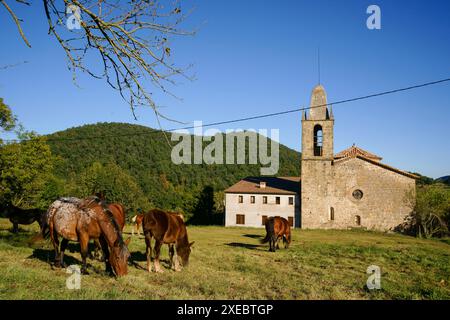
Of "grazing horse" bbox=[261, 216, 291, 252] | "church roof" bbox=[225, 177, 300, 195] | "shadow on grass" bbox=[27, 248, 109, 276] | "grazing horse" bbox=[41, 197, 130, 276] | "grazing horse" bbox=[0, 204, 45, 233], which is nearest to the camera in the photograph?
"grazing horse" bbox=[41, 197, 130, 276]

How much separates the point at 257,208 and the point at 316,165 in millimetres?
9290

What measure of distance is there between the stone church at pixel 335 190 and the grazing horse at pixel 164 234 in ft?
107

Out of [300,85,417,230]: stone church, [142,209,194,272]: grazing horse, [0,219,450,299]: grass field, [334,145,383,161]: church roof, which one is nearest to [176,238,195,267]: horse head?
[142,209,194,272]: grazing horse

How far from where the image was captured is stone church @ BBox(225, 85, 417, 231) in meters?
39.6

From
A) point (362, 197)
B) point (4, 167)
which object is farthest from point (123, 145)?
point (362, 197)

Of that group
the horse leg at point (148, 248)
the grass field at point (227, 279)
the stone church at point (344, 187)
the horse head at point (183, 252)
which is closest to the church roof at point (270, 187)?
the stone church at point (344, 187)

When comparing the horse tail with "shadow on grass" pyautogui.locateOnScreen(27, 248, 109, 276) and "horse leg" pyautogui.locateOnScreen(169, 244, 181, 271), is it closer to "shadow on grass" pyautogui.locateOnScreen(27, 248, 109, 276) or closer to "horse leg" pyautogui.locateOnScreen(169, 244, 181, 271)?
"horse leg" pyautogui.locateOnScreen(169, 244, 181, 271)

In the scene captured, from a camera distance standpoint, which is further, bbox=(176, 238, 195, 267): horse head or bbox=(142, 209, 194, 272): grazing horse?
bbox=(176, 238, 195, 267): horse head

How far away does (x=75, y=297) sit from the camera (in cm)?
603

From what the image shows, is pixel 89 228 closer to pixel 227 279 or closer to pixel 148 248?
pixel 148 248

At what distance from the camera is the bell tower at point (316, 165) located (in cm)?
4059

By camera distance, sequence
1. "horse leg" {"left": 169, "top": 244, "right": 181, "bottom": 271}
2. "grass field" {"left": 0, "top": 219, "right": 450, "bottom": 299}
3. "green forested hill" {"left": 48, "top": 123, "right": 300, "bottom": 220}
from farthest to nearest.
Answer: "green forested hill" {"left": 48, "top": 123, "right": 300, "bottom": 220}, "horse leg" {"left": 169, "top": 244, "right": 181, "bottom": 271}, "grass field" {"left": 0, "top": 219, "right": 450, "bottom": 299}
